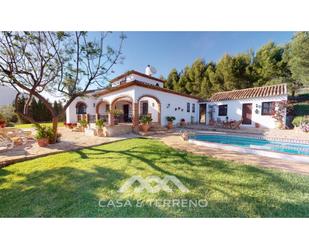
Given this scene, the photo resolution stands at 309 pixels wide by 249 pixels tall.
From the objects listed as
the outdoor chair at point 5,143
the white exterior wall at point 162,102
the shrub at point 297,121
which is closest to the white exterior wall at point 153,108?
the white exterior wall at point 162,102

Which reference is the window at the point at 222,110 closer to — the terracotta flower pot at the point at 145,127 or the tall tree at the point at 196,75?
the terracotta flower pot at the point at 145,127

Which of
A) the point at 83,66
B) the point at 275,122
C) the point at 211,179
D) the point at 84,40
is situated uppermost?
the point at 84,40

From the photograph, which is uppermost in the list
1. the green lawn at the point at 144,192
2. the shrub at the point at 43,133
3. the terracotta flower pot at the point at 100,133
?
the shrub at the point at 43,133

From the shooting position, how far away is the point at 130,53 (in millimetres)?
9672

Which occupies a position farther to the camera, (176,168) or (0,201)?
(176,168)

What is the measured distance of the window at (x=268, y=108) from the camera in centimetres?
1393

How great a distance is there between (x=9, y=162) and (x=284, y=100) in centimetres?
1883

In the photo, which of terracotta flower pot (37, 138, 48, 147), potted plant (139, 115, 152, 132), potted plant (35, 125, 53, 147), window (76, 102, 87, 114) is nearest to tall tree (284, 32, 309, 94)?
potted plant (139, 115, 152, 132)

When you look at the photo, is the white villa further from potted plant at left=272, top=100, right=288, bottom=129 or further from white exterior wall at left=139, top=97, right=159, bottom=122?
potted plant at left=272, top=100, right=288, bottom=129

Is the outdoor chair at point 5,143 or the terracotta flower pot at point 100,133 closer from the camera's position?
the outdoor chair at point 5,143

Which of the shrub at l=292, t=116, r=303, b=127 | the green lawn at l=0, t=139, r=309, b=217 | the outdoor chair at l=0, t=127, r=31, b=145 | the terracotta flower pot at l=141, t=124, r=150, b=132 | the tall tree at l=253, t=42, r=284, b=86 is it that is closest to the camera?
the green lawn at l=0, t=139, r=309, b=217

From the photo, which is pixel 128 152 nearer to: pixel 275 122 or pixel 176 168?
pixel 176 168

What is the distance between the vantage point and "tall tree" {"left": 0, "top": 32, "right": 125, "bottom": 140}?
6.76m
